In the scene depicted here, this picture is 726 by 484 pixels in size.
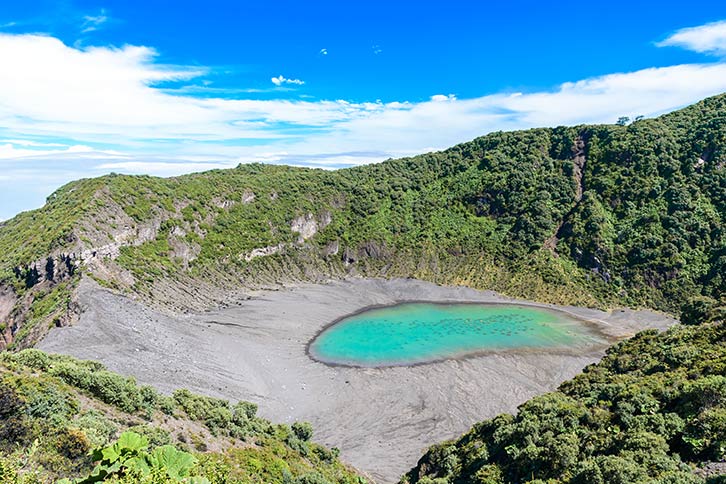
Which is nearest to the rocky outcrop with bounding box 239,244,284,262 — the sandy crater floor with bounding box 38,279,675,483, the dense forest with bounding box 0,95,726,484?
the dense forest with bounding box 0,95,726,484

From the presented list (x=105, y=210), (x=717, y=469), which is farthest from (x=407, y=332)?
(x=105, y=210)

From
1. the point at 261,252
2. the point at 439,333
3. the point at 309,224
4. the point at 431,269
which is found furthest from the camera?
the point at 309,224

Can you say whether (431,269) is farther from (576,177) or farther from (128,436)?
(128,436)

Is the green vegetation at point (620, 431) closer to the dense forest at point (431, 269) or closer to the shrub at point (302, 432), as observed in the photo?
the dense forest at point (431, 269)

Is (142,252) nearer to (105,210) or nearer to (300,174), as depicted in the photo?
(105,210)

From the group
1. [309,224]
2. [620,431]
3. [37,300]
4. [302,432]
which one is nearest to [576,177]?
[309,224]

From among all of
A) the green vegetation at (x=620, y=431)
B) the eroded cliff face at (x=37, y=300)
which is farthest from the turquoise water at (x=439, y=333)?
the eroded cliff face at (x=37, y=300)
